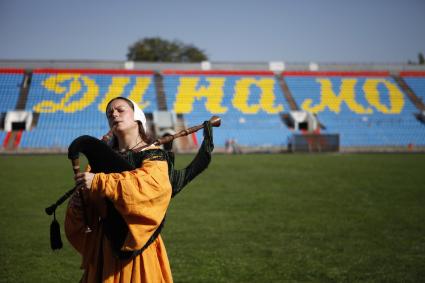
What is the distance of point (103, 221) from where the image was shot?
300cm

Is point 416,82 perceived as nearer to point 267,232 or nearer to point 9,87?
point 9,87

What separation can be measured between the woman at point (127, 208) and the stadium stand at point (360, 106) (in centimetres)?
3207

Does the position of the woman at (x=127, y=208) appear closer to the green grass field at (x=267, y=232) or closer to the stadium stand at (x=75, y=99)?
the green grass field at (x=267, y=232)

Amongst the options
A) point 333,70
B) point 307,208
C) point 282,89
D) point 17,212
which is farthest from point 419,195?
point 333,70

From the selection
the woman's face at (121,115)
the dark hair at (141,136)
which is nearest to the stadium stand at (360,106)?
the dark hair at (141,136)

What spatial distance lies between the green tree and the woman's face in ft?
208

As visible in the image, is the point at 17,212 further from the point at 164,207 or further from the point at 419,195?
the point at 419,195

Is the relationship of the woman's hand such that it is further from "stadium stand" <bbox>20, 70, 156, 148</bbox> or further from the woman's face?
"stadium stand" <bbox>20, 70, 156, 148</bbox>

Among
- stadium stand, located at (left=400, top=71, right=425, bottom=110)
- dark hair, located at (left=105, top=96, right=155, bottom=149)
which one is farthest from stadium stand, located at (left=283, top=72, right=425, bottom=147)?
dark hair, located at (left=105, top=96, right=155, bottom=149)

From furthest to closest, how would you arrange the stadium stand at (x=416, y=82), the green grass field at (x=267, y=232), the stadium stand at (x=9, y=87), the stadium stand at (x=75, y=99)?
the stadium stand at (x=416, y=82) < the stadium stand at (x=9, y=87) < the stadium stand at (x=75, y=99) < the green grass field at (x=267, y=232)

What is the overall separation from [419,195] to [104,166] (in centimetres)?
1080

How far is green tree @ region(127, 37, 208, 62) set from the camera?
65.9 m

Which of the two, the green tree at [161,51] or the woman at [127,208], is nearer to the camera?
the woman at [127,208]

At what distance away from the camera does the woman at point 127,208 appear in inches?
109
